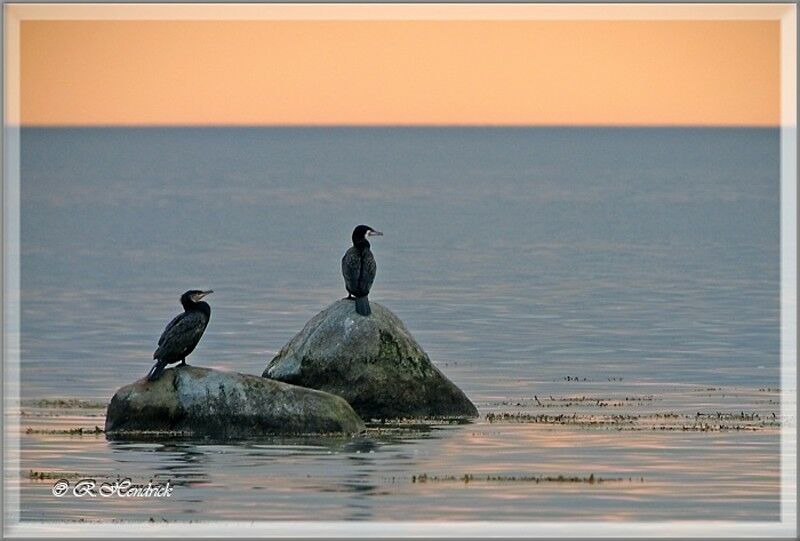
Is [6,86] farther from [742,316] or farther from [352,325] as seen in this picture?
[742,316]

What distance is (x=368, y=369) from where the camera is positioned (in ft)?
79.6

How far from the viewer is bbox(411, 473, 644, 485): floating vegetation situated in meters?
20.3

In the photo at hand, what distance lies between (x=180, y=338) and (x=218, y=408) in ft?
2.80

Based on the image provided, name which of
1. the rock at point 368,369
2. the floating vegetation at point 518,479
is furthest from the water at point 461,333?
the rock at point 368,369

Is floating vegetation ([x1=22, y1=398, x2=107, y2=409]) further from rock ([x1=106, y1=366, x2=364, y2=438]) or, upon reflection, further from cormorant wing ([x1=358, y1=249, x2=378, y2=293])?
cormorant wing ([x1=358, y1=249, x2=378, y2=293])

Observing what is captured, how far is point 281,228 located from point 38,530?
189ft

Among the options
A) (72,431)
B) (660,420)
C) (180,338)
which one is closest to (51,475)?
(180,338)

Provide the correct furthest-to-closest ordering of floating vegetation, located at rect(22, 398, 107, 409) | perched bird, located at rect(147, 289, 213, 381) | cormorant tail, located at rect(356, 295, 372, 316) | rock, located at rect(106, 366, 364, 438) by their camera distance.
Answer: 1. floating vegetation, located at rect(22, 398, 107, 409)
2. cormorant tail, located at rect(356, 295, 372, 316)
3. perched bird, located at rect(147, 289, 213, 381)
4. rock, located at rect(106, 366, 364, 438)

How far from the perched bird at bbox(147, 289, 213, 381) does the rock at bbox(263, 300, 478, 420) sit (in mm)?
1688

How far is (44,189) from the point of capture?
103625mm

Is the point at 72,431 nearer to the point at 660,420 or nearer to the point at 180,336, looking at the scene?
the point at 180,336

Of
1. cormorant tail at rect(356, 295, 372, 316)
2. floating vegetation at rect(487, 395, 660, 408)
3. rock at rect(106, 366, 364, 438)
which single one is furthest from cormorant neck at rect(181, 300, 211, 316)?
floating vegetation at rect(487, 395, 660, 408)

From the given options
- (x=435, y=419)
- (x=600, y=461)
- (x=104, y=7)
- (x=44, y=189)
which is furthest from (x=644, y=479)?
Result: (x=44, y=189)

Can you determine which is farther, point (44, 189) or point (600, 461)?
point (44, 189)
